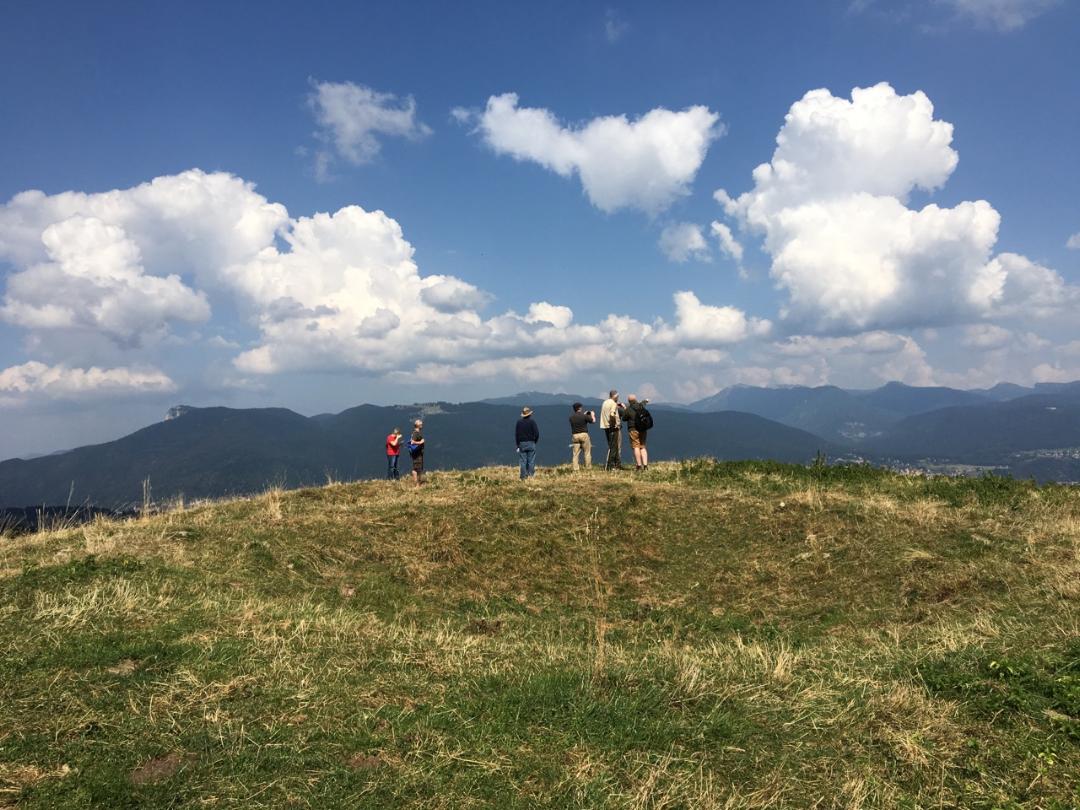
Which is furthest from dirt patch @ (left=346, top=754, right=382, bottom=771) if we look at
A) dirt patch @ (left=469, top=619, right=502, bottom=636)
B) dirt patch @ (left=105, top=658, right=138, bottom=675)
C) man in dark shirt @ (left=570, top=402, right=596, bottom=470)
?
man in dark shirt @ (left=570, top=402, right=596, bottom=470)

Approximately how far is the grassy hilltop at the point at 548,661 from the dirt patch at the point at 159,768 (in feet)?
0.10

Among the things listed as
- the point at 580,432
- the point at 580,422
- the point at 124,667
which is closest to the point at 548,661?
the point at 124,667

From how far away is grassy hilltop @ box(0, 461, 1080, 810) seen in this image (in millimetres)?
5441

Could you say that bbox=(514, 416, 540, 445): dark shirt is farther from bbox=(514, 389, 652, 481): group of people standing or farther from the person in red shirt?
the person in red shirt

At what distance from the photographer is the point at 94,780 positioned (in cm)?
525

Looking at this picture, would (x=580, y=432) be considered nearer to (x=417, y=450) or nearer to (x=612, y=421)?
(x=612, y=421)

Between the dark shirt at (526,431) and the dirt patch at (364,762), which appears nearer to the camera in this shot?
the dirt patch at (364,762)

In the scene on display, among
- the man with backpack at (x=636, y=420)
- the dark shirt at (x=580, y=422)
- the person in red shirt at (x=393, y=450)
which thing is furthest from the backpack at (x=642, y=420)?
the person in red shirt at (x=393, y=450)

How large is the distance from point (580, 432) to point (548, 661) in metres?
16.5

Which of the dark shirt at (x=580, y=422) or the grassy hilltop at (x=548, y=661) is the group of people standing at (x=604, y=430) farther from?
the grassy hilltop at (x=548, y=661)

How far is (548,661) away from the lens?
846 cm

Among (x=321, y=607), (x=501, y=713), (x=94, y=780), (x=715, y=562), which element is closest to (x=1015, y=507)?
(x=715, y=562)

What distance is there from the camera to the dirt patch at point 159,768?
5363mm

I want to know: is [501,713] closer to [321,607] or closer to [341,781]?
[341,781]
